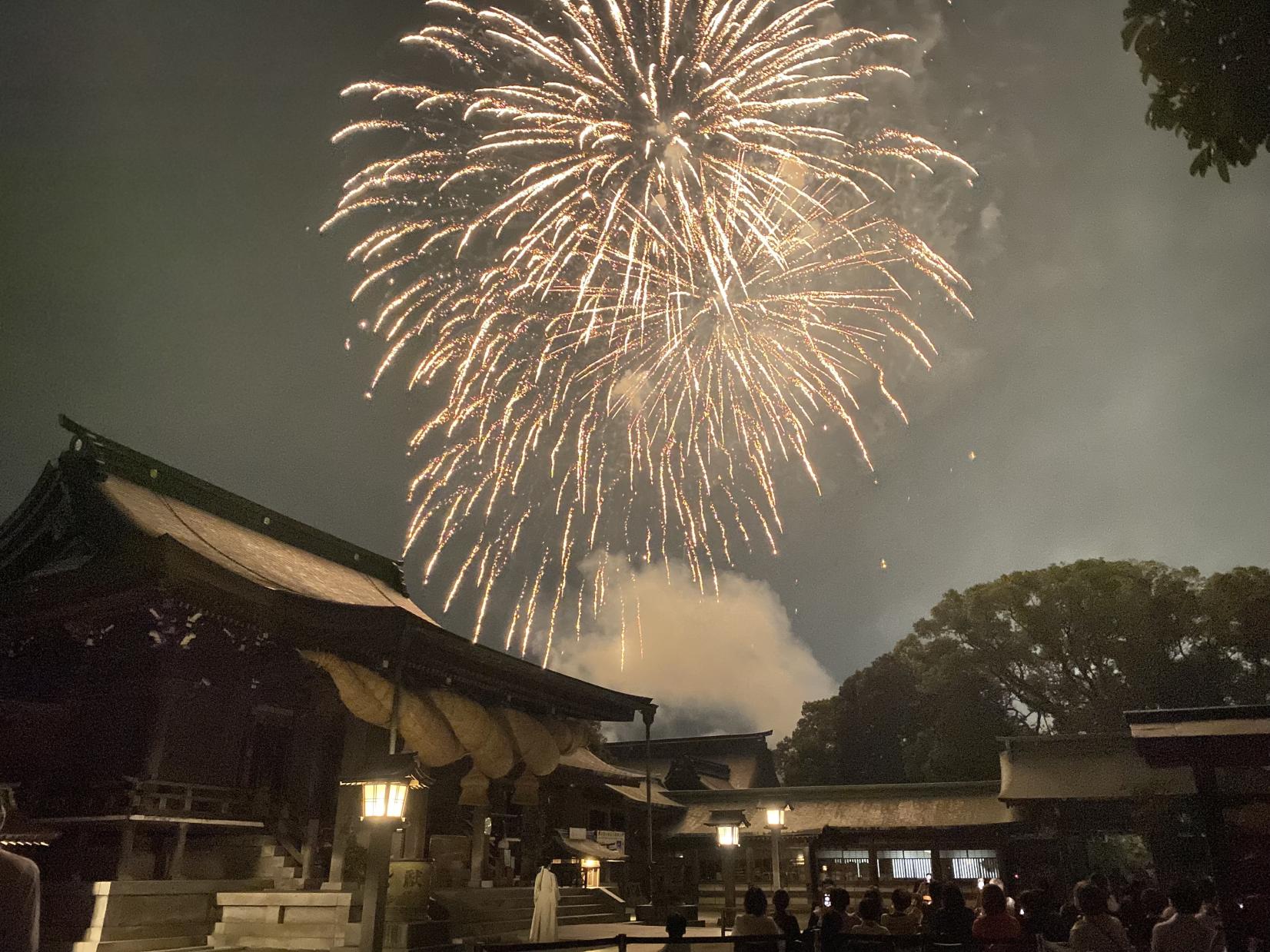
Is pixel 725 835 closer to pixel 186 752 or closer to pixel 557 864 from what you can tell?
pixel 557 864

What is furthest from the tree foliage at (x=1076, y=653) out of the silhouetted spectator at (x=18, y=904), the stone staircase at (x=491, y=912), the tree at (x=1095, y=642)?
the silhouetted spectator at (x=18, y=904)

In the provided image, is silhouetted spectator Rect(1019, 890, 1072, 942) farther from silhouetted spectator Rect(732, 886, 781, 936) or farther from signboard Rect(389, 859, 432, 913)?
signboard Rect(389, 859, 432, 913)

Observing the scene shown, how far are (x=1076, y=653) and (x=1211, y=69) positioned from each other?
3585cm

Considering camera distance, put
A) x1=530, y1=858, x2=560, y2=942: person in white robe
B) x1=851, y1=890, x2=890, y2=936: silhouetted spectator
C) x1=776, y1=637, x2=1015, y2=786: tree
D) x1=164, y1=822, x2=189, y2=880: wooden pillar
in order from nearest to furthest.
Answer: x1=851, y1=890, x2=890, y2=936: silhouetted spectator < x1=164, y1=822, x2=189, y2=880: wooden pillar < x1=530, y1=858, x2=560, y2=942: person in white robe < x1=776, y1=637, x2=1015, y2=786: tree

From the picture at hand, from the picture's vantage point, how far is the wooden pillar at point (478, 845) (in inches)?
623

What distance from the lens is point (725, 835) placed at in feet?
52.7

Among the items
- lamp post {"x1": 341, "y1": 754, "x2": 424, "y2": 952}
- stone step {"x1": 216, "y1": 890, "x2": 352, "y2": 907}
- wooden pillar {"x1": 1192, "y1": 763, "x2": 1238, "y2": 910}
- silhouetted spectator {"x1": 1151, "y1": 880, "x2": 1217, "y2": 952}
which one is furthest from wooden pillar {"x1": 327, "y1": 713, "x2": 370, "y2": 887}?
wooden pillar {"x1": 1192, "y1": 763, "x2": 1238, "y2": 910}

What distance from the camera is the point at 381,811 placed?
9.91m

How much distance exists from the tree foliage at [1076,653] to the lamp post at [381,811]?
1253 inches

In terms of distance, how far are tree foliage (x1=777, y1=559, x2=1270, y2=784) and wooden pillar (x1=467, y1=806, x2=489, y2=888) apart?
1041 inches

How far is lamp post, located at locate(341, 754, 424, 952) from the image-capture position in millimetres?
9797

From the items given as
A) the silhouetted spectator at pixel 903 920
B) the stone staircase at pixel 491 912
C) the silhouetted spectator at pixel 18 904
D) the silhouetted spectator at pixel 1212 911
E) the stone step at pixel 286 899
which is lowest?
the stone staircase at pixel 491 912

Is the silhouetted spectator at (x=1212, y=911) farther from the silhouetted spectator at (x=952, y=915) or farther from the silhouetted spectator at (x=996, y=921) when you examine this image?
the silhouetted spectator at (x=996, y=921)

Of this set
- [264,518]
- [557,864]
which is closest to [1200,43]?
[264,518]
